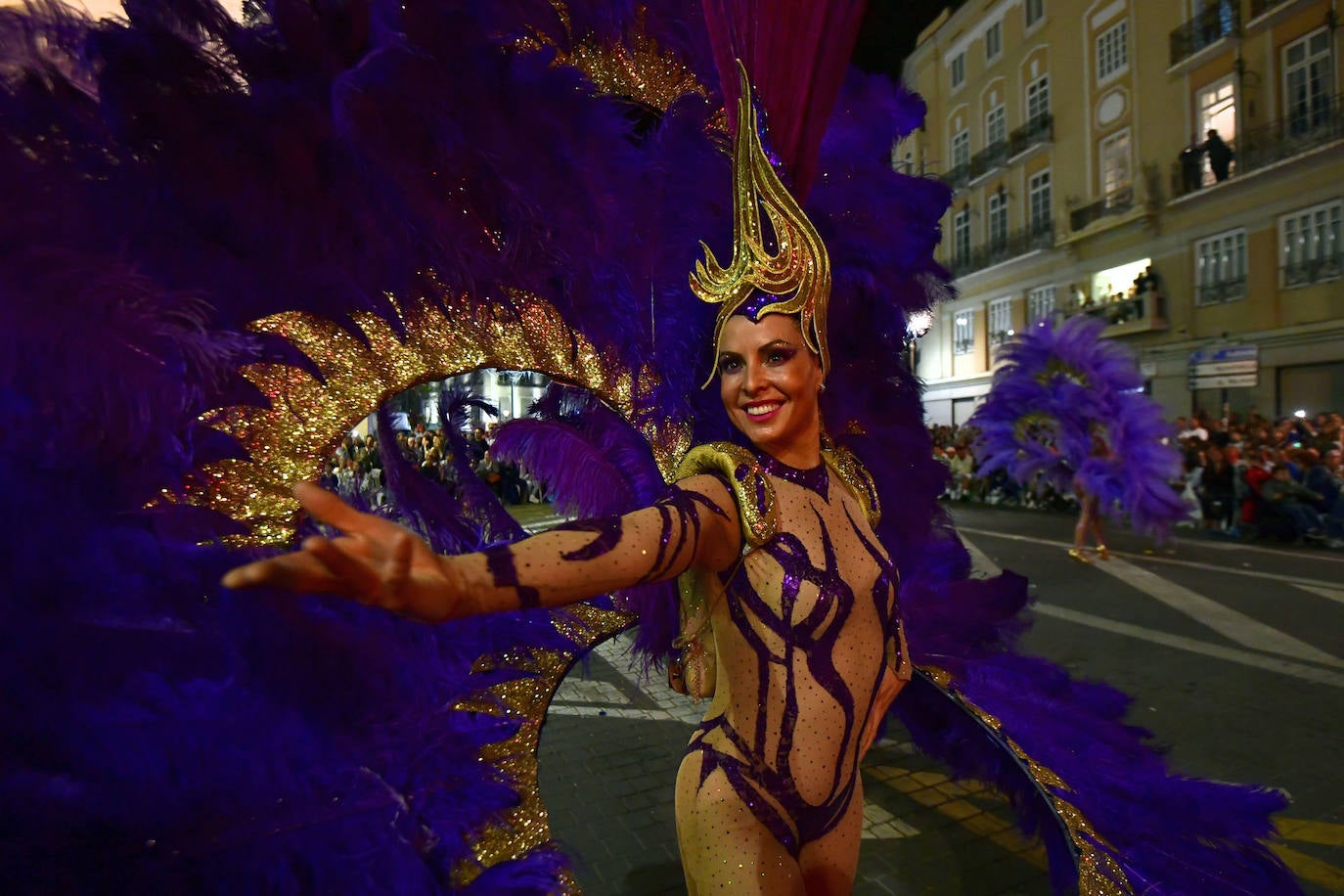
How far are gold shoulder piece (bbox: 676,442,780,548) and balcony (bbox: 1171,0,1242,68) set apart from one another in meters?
23.6

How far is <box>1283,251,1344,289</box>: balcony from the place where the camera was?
16.4 metres

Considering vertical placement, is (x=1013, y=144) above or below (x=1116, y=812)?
above

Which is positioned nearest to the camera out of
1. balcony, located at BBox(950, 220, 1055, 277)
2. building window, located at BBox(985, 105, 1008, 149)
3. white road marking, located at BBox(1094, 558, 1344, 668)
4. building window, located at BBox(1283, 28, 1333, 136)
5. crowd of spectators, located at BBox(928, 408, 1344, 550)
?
white road marking, located at BBox(1094, 558, 1344, 668)

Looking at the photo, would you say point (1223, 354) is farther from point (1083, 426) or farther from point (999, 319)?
point (1083, 426)

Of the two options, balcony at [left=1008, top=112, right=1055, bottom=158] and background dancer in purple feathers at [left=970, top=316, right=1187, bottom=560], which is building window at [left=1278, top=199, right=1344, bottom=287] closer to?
balcony at [left=1008, top=112, right=1055, bottom=158]

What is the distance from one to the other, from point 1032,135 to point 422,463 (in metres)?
27.4

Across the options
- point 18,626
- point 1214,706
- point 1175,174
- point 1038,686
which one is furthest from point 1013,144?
point 18,626

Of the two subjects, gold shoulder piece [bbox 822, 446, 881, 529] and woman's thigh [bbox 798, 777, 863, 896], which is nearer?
woman's thigh [bbox 798, 777, 863, 896]

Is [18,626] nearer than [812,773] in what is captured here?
Yes

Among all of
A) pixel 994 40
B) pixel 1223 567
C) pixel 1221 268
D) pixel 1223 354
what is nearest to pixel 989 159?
pixel 994 40

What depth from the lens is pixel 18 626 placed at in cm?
134

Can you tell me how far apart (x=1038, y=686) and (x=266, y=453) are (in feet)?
7.75

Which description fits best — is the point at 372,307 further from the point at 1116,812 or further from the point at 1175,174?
the point at 1175,174

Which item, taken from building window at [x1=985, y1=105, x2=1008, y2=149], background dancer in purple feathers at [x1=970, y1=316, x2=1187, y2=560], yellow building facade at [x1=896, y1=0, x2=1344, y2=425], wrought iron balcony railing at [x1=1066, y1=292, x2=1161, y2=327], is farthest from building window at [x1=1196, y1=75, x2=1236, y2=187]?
background dancer in purple feathers at [x1=970, y1=316, x2=1187, y2=560]
